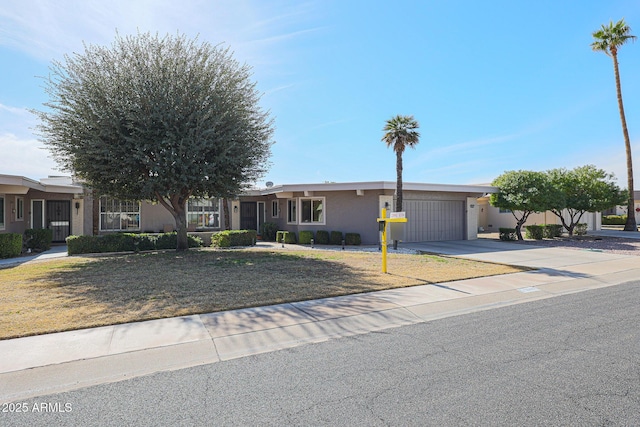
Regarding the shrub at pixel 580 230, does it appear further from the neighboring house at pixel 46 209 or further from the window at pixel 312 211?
the neighboring house at pixel 46 209

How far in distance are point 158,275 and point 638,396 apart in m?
9.09

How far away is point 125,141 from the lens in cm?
1126

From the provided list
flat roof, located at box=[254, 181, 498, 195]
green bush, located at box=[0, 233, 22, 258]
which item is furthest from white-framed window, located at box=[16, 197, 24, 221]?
flat roof, located at box=[254, 181, 498, 195]

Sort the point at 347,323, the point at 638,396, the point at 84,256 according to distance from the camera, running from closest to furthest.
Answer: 1. the point at 638,396
2. the point at 347,323
3. the point at 84,256

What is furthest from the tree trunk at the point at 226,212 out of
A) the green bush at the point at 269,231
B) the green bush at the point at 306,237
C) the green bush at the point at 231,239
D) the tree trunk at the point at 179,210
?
the tree trunk at the point at 179,210

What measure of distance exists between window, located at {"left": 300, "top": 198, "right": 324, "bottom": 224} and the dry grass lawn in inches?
244

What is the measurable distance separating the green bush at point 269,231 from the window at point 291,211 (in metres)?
1.26

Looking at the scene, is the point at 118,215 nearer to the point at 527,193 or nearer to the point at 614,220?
the point at 527,193

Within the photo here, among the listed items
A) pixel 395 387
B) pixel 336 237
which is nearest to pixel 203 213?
pixel 336 237

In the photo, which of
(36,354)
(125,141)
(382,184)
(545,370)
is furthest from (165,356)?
(382,184)

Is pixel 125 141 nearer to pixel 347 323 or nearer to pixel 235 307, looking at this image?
pixel 235 307

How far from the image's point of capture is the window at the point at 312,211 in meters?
18.8

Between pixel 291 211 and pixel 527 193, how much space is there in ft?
41.3

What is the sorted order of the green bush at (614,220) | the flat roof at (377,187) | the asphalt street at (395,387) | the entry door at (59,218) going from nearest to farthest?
the asphalt street at (395,387) → the flat roof at (377,187) → the entry door at (59,218) → the green bush at (614,220)
